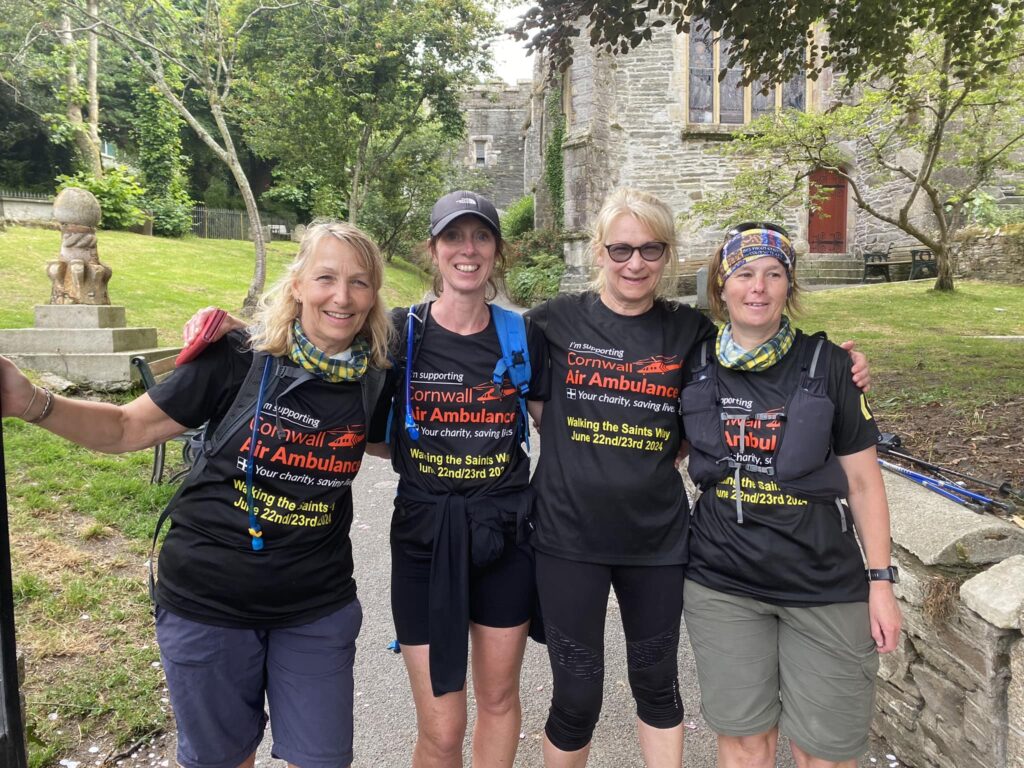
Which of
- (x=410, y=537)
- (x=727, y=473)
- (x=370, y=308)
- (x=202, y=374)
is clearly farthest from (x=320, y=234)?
(x=727, y=473)

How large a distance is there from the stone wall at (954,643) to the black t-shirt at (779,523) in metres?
0.61

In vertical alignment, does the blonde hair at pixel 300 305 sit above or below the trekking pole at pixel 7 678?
above

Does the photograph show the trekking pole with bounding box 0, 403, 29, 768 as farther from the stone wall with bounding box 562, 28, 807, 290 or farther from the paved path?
the stone wall with bounding box 562, 28, 807, 290

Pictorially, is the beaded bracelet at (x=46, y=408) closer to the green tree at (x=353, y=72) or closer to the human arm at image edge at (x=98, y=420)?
the human arm at image edge at (x=98, y=420)

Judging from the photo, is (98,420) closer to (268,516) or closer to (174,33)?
(268,516)

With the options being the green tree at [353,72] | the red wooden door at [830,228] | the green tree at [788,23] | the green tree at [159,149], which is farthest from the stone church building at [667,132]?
the green tree at [159,149]

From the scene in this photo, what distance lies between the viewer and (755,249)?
84.3 inches

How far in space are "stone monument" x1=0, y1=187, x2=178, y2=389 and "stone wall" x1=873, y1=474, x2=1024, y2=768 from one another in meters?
7.37

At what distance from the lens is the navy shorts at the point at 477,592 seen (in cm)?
218

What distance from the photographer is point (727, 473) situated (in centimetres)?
212

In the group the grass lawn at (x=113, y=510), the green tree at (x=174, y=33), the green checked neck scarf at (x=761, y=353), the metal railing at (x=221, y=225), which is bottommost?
the grass lawn at (x=113, y=510)

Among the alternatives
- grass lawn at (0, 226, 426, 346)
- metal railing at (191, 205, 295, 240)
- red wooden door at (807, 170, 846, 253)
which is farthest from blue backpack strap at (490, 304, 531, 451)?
metal railing at (191, 205, 295, 240)

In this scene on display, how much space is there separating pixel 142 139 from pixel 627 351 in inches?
1216

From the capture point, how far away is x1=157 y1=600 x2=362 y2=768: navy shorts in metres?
1.85
